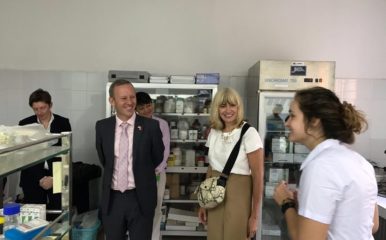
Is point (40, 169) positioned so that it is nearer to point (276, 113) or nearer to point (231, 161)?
point (231, 161)

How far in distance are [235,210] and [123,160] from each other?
2.68 feet

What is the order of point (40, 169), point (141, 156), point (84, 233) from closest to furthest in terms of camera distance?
1. point (141, 156)
2. point (40, 169)
3. point (84, 233)

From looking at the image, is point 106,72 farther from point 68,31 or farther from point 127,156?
point 127,156

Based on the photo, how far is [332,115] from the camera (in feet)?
3.79

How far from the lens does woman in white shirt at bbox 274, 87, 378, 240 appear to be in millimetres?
1077

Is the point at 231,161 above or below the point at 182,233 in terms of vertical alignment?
above

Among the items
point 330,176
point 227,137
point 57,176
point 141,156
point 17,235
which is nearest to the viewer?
point 330,176

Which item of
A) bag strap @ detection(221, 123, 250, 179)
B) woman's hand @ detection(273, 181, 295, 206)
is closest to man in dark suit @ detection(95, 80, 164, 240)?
bag strap @ detection(221, 123, 250, 179)

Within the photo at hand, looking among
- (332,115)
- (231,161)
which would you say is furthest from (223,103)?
(332,115)

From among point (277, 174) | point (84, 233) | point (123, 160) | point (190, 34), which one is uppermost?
point (190, 34)

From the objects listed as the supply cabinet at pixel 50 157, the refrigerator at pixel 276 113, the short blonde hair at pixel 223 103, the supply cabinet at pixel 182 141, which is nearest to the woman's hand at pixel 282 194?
the short blonde hair at pixel 223 103

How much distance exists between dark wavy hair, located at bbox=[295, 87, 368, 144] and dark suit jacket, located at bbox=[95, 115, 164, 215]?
4.28 feet

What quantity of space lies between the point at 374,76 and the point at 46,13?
3.81 metres

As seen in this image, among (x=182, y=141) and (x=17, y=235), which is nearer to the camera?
(x=17, y=235)
